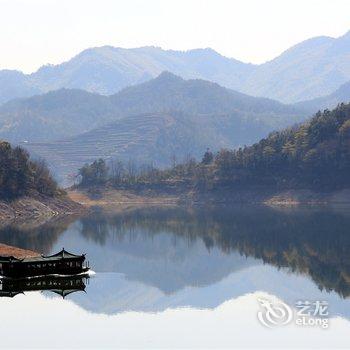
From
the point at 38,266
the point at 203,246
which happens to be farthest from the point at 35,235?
the point at 38,266

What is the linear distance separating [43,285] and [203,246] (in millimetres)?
58536

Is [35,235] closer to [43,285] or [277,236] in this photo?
[277,236]

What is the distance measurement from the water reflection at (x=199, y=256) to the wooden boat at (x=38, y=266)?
3.67 m

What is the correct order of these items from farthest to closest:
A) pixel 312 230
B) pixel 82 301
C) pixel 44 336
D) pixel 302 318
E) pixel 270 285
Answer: pixel 312 230 → pixel 270 285 → pixel 82 301 → pixel 302 318 → pixel 44 336

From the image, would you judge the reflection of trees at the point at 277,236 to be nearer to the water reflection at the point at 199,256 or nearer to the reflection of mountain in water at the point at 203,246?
the reflection of mountain in water at the point at 203,246

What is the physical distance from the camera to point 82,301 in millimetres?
80312

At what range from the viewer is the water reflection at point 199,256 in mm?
90938

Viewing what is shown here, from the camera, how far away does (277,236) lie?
150375 mm

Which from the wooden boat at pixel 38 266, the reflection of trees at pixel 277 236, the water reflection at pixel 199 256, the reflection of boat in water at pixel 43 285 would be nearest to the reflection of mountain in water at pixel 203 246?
the reflection of trees at pixel 277 236

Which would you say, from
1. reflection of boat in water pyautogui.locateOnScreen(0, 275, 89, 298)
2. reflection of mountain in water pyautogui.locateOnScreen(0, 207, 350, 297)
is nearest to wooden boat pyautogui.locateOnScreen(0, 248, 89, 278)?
reflection of boat in water pyautogui.locateOnScreen(0, 275, 89, 298)

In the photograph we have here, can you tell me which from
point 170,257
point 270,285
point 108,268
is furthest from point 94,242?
point 270,285

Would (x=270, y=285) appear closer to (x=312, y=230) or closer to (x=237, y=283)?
(x=237, y=283)

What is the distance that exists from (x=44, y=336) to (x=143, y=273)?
47.7 m

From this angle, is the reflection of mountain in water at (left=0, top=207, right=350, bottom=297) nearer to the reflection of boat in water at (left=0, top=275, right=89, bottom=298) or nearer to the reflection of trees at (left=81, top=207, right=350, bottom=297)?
the reflection of trees at (left=81, top=207, right=350, bottom=297)
